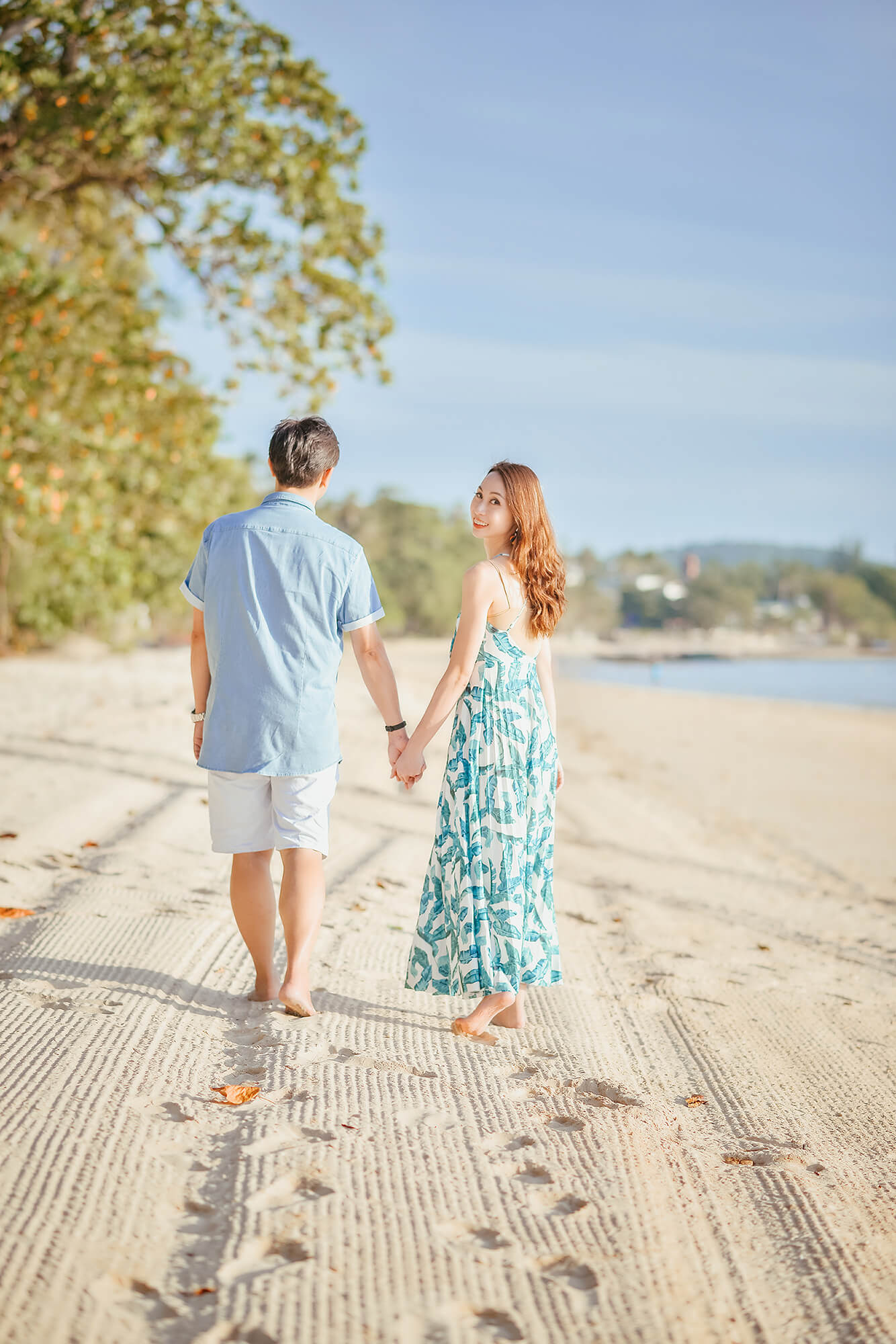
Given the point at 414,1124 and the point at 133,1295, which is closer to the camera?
the point at 133,1295

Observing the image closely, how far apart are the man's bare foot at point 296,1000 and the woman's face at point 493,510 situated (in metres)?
1.64

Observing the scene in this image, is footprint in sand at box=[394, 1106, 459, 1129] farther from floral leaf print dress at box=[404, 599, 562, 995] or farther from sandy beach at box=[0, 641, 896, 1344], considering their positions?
floral leaf print dress at box=[404, 599, 562, 995]

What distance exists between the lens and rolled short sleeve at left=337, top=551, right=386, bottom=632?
3.16m

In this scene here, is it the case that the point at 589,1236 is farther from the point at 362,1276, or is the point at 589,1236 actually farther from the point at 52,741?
the point at 52,741

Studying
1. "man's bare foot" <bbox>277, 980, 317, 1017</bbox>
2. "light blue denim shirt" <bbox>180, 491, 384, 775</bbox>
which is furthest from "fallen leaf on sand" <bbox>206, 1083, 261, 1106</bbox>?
"light blue denim shirt" <bbox>180, 491, 384, 775</bbox>

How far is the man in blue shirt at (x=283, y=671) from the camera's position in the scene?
3057 millimetres

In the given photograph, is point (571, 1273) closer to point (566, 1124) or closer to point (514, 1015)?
point (566, 1124)

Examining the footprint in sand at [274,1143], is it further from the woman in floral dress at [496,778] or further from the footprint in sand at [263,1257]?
the woman in floral dress at [496,778]

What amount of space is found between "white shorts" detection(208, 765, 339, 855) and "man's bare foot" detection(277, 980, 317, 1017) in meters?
0.48

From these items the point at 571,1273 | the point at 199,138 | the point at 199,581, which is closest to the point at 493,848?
the point at 199,581

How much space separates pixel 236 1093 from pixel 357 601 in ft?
4.90

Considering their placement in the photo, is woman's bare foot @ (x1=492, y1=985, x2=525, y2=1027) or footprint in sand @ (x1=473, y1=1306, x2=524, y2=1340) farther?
woman's bare foot @ (x1=492, y1=985, x2=525, y2=1027)

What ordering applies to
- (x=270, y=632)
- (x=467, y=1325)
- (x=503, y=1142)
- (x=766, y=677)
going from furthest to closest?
1. (x=766, y=677)
2. (x=270, y=632)
3. (x=503, y=1142)
4. (x=467, y=1325)

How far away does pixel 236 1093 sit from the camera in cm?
263
